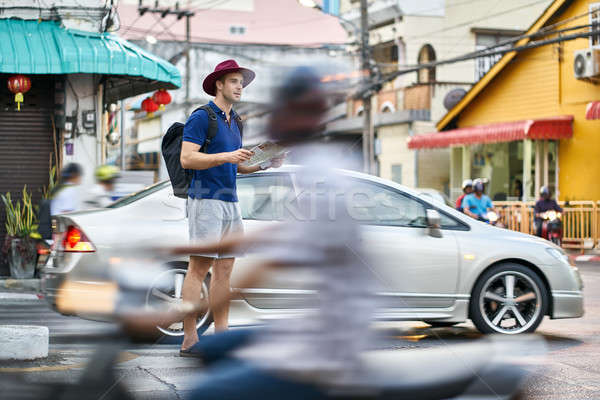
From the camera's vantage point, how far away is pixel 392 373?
2.75 m

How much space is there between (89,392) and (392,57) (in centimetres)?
3546

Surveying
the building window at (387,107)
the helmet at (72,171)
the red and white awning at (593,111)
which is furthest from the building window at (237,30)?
the helmet at (72,171)

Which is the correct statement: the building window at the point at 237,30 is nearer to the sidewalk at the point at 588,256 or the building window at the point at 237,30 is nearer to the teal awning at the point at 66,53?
the sidewalk at the point at 588,256

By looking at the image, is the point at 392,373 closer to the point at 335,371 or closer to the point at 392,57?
the point at 335,371

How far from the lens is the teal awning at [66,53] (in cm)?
1411

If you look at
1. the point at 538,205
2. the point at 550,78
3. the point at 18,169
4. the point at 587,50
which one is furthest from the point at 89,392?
→ the point at 550,78

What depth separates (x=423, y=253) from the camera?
7996 mm

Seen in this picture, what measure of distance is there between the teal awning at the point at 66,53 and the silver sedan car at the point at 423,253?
6722mm

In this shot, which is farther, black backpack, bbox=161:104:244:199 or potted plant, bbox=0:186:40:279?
potted plant, bbox=0:186:40:279

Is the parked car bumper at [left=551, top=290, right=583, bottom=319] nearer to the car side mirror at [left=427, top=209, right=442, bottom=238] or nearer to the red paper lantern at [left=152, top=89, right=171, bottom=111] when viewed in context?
the car side mirror at [left=427, top=209, right=442, bottom=238]

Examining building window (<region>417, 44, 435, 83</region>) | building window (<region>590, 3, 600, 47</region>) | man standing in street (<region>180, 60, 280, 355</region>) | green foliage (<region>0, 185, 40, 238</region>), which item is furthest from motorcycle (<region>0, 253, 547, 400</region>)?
building window (<region>417, 44, 435, 83</region>)

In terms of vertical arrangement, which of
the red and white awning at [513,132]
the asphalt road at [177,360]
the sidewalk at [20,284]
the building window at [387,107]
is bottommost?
the sidewalk at [20,284]

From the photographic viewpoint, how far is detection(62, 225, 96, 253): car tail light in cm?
756

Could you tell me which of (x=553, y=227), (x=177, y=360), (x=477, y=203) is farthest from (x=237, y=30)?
(x=177, y=360)
